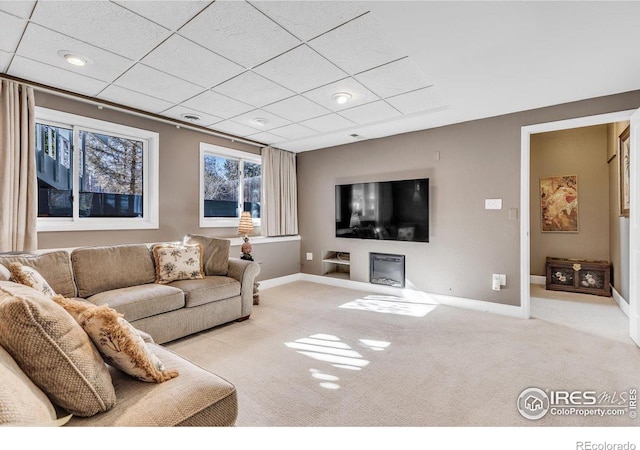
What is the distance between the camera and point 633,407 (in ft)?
6.16

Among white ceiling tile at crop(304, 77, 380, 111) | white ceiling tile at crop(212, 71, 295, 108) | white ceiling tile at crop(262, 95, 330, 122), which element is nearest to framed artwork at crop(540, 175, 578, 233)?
white ceiling tile at crop(304, 77, 380, 111)

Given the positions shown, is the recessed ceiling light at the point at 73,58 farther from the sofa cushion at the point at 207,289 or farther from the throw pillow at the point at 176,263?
the sofa cushion at the point at 207,289

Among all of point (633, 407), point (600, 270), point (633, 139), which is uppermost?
point (633, 139)

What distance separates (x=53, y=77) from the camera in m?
2.76

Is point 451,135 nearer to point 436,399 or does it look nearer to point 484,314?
point 484,314

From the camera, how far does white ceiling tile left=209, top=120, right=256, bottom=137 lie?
4074 mm

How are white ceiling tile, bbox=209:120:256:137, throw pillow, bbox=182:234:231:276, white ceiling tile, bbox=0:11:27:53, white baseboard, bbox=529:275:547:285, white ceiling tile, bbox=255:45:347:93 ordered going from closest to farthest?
white ceiling tile, bbox=0:11:27:53
white ceiling tile, bbox=255:45:347:93
throw pillow, bbox=182:234:231:276
white ceiling tile, bbox=209:120:256:137
white baseboard, bbox=529:275:547:285

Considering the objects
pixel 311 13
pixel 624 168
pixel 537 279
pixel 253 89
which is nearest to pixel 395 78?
pixel 311 13

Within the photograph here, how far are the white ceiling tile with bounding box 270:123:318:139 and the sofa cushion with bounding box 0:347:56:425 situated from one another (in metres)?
3.65

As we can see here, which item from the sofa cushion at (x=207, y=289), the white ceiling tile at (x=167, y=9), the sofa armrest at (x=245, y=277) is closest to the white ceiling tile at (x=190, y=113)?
the white ceiling tile at (x=167, y=9)

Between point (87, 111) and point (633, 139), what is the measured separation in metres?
5.50

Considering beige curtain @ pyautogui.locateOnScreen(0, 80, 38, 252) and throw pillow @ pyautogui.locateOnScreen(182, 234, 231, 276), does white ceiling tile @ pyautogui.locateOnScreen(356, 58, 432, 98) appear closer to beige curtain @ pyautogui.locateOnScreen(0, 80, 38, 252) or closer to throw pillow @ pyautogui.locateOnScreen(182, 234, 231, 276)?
throw pillow @ pyautogui.locateOnScreen(182, 234, 231, 276)
